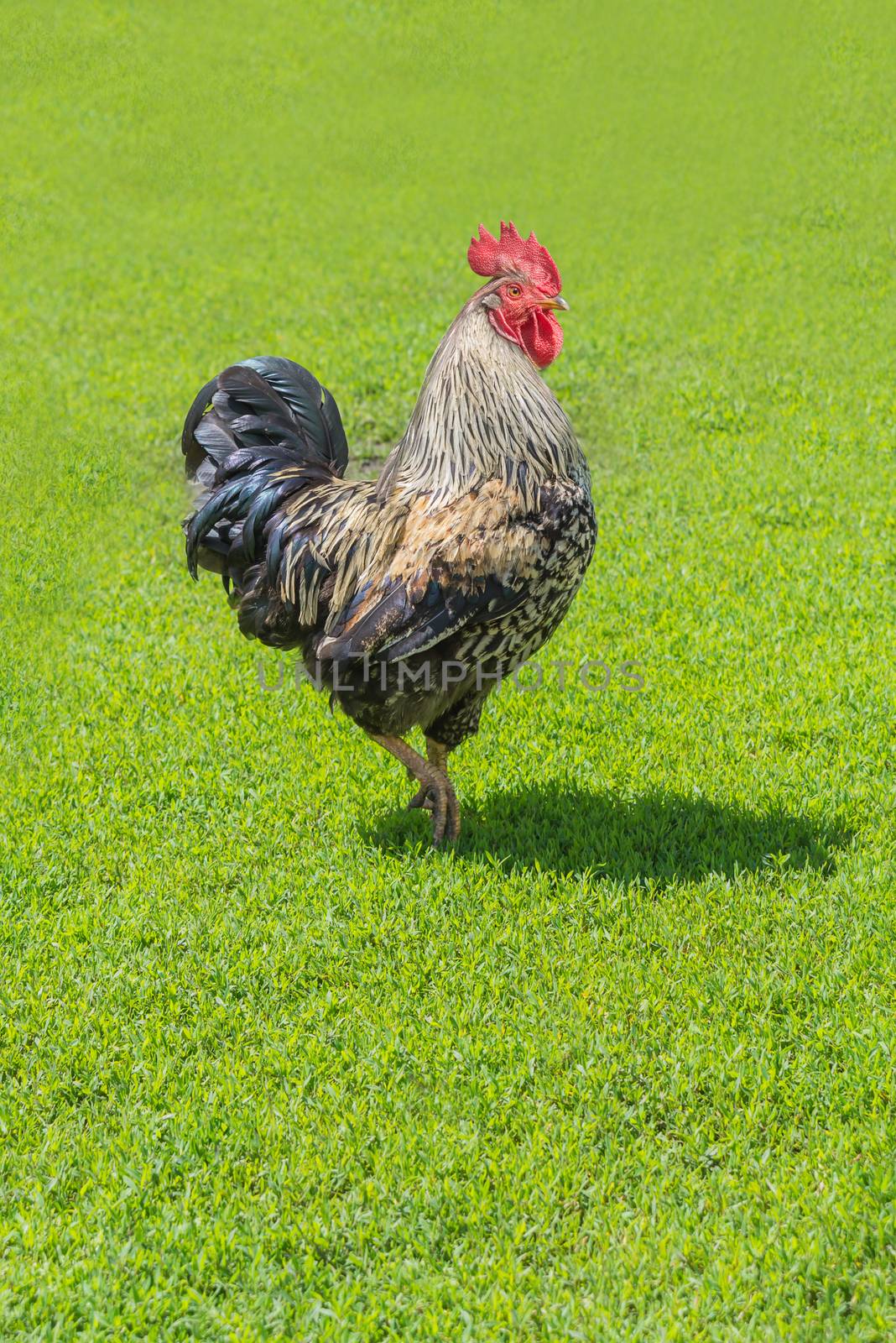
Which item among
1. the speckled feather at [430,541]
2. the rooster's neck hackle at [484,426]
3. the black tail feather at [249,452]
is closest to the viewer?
the speckled feather at [430,541]

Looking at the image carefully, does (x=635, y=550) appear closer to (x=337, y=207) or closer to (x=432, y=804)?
(x=432, y=804)

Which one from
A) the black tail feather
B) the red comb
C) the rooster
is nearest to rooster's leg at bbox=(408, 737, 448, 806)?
the rooster

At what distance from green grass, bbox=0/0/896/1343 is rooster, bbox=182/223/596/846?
31.4 inches

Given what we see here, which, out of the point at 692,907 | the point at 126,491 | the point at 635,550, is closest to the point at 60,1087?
the point at 692,907

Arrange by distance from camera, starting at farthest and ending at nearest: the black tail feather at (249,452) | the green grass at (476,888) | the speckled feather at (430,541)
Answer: the black tail feather at (249,452)
the speckled feather at (430,541)
the green grass at (476,888)

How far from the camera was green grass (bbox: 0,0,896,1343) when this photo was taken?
3.43 m

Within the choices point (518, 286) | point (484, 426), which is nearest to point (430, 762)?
point (484, 426)

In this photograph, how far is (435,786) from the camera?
5270 millimetres

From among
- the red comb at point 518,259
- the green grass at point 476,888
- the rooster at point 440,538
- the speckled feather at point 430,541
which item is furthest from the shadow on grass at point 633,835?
the red comb at point 518,259

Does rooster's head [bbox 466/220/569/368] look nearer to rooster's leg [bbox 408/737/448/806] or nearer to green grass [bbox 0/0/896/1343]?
rooster's leg [bbox 408/737/448/806]

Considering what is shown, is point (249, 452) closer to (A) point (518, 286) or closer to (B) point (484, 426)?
(B) point (484, 426)

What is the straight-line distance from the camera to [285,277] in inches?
557

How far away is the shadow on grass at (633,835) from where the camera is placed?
5137 millimetres

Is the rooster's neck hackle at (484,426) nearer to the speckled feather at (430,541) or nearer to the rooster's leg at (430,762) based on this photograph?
the speckled feather at (430,541)
